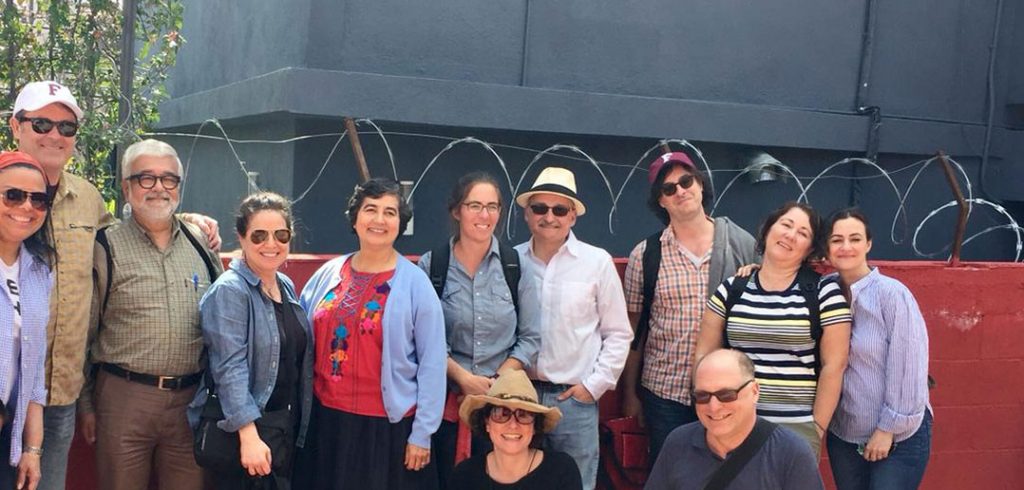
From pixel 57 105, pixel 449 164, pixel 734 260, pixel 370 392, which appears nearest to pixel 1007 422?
pixel 734 260

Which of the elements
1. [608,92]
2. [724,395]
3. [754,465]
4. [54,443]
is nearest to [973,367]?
[754,465]

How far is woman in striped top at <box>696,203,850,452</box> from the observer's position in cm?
410

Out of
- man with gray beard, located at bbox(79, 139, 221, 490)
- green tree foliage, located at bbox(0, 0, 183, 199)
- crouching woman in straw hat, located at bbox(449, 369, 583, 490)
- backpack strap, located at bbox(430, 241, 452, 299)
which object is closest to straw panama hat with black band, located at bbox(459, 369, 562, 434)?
crouching woman in straw hat, located at bbox(449, 369, 583, 490)

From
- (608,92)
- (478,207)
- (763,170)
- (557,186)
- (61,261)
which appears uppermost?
(608,92)

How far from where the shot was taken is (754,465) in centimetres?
333

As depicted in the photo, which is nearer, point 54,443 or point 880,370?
point 54,443

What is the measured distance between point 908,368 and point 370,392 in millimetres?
2215

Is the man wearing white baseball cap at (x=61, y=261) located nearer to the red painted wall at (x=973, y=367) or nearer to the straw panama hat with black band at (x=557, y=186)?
the straw panama hat with black band at (x=557, y=186)

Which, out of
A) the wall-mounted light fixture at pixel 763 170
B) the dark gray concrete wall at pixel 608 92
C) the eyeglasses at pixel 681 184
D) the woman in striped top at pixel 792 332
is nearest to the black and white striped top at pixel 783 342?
the woman in striped top at pixel 792 332

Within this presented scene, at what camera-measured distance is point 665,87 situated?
9227 millimetres

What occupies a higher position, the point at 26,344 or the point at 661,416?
the point at 26,344

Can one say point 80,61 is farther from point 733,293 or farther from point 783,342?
point 783,342

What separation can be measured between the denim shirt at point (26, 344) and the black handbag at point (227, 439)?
1.81 feet

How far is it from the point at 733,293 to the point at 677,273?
1.17 ft
